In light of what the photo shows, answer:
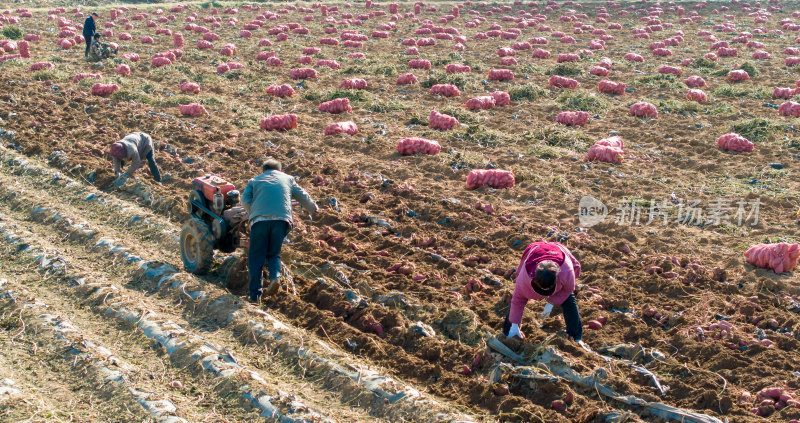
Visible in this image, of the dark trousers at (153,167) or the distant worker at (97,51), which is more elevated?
the distant worker at (97,51)

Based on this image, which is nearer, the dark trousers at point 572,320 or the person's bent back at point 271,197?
the dark trousers at point 572,320

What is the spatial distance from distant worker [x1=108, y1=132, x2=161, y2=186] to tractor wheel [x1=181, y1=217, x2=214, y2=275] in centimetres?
316

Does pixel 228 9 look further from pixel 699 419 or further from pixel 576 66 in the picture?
pixel 699 419

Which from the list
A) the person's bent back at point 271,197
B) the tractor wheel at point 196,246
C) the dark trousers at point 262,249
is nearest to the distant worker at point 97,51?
the tractor wheel at point 196,246

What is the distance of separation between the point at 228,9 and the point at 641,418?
30.1 metres

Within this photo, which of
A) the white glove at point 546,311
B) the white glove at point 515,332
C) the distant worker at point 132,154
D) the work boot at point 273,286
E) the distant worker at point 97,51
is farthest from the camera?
the distant worker at point 97,51

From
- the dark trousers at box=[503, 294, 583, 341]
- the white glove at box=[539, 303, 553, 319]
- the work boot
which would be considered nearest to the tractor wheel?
the work boot

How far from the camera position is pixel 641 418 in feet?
18.3

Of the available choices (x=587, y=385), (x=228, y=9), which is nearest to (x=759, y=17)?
(x=228, y=9)

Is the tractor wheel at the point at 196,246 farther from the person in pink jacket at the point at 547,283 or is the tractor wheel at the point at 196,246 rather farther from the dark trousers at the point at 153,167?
the person in pink jacket at the point at 547,283

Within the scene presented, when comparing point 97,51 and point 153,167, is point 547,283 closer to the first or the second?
point 153,167

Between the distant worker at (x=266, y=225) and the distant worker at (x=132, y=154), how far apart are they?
393 cm

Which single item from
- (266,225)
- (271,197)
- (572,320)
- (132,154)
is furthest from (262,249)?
(132,154)

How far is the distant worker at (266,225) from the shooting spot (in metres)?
7.25
